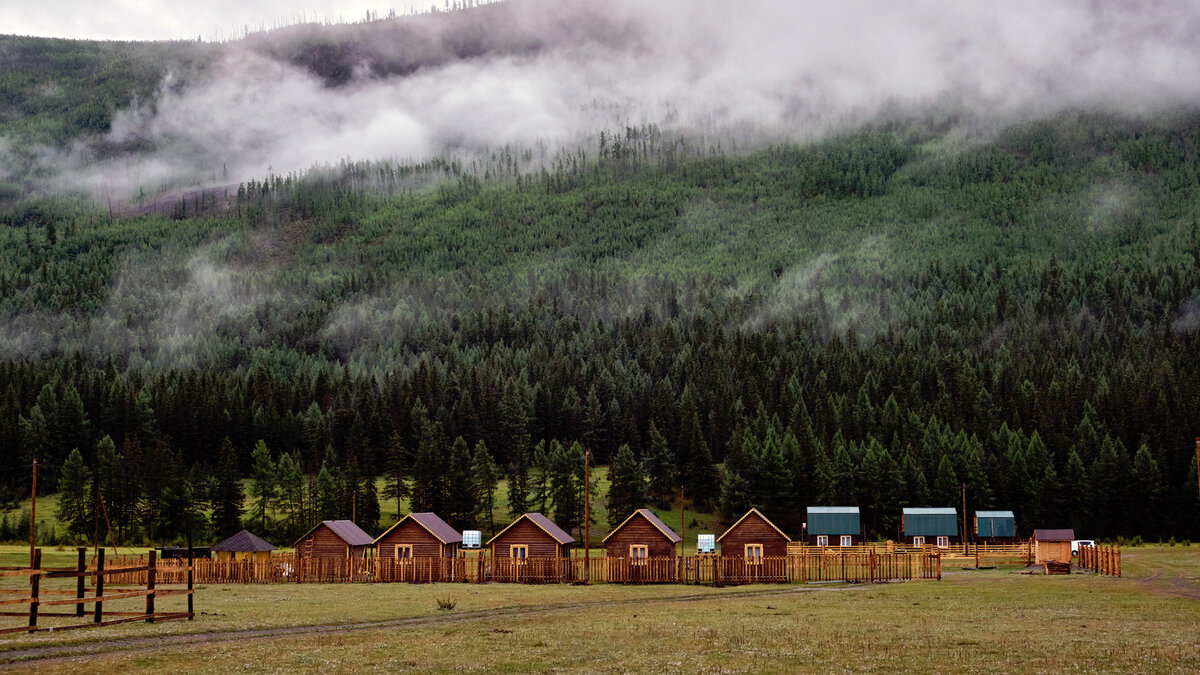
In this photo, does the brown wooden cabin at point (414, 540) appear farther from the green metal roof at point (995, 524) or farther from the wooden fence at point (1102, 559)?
the green metal roof at point (995, 524)

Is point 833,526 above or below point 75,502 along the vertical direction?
below

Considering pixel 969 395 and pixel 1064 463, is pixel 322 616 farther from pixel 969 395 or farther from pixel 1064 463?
pixel 969 395

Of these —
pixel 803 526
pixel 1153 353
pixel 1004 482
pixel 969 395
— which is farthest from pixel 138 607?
pixel 1153 353

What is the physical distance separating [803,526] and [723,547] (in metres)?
33.6

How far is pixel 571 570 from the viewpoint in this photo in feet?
218

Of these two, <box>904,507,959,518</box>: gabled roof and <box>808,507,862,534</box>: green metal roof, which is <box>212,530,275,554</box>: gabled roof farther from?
<box>904,507,959,518</box>: gabled roof

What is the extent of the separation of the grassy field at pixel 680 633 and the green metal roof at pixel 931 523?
176 feet

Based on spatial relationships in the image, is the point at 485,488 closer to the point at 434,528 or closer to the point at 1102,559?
the point at 434,528

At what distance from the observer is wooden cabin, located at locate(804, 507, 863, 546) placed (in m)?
106

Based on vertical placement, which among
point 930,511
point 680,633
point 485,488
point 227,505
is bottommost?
point 680,633

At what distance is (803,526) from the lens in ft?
356

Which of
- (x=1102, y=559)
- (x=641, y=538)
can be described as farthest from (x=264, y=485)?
(x=1102, y=559)

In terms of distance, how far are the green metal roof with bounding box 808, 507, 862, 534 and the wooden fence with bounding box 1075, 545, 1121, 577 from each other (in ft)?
103

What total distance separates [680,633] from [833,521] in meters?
78.2
